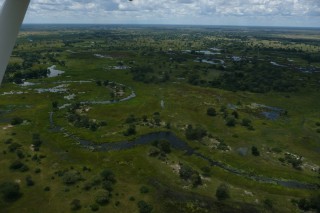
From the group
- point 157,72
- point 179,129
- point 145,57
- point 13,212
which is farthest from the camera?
point 145,57

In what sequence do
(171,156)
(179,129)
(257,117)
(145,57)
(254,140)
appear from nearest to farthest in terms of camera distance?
(171,156), (254,140), (179,129), (257,117), (145,57)

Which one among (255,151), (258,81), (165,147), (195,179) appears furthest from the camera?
(258,81)

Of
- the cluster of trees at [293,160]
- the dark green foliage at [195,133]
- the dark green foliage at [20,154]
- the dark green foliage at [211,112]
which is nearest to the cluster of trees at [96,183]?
the dark green foliage at [20,154]

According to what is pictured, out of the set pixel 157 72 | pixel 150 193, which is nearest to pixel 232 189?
pixel 150 193

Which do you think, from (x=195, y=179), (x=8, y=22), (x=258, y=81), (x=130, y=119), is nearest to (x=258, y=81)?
(x=258, y=81)

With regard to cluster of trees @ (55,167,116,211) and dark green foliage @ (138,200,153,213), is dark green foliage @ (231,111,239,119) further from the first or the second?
dark green foliage @ (138,200,153,213)

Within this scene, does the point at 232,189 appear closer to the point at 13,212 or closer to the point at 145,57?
the point at 13,212

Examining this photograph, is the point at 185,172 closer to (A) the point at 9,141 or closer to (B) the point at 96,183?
(B) the point at 96,183
